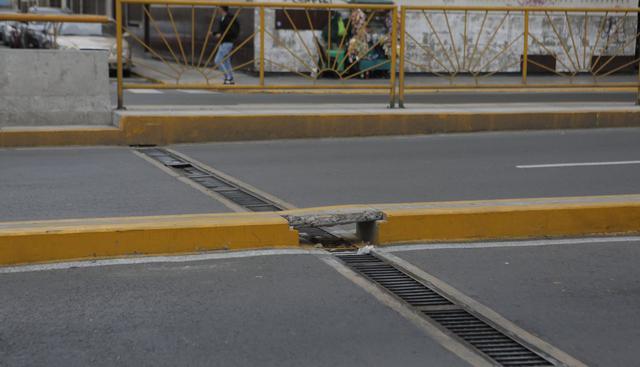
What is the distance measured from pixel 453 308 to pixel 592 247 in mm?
1921

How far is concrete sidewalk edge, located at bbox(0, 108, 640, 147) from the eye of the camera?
12.0m

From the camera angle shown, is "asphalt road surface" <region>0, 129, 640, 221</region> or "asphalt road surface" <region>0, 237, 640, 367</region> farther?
"asphalt road surface" <region>0, 129, 640, 221</region>

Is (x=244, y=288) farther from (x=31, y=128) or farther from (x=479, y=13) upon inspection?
(x=479, y=13)

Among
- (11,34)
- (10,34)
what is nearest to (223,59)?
(11,34)

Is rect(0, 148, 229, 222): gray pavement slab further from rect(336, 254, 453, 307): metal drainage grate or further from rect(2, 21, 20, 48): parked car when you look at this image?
rect(2, 21, 20, 48): parked car

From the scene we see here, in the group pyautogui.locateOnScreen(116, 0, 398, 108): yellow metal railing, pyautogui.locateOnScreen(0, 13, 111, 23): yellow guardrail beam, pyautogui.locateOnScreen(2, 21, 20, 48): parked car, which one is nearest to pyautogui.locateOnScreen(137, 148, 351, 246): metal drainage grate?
pyautogui.locateOnScreen(0, 13, 111, 23): yellow guardrail beam

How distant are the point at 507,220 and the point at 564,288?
135 centimetres

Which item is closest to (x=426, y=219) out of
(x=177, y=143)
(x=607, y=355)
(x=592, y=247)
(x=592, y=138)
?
(x=592, y=247)

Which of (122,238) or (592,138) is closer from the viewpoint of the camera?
(122,238)

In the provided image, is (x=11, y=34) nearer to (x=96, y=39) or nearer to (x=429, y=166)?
(x=96, y=39)

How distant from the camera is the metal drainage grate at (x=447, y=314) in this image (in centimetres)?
488

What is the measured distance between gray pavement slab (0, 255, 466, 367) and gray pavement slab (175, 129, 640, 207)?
2.53 metres

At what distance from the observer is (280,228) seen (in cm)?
689

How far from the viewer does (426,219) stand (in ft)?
23.6
